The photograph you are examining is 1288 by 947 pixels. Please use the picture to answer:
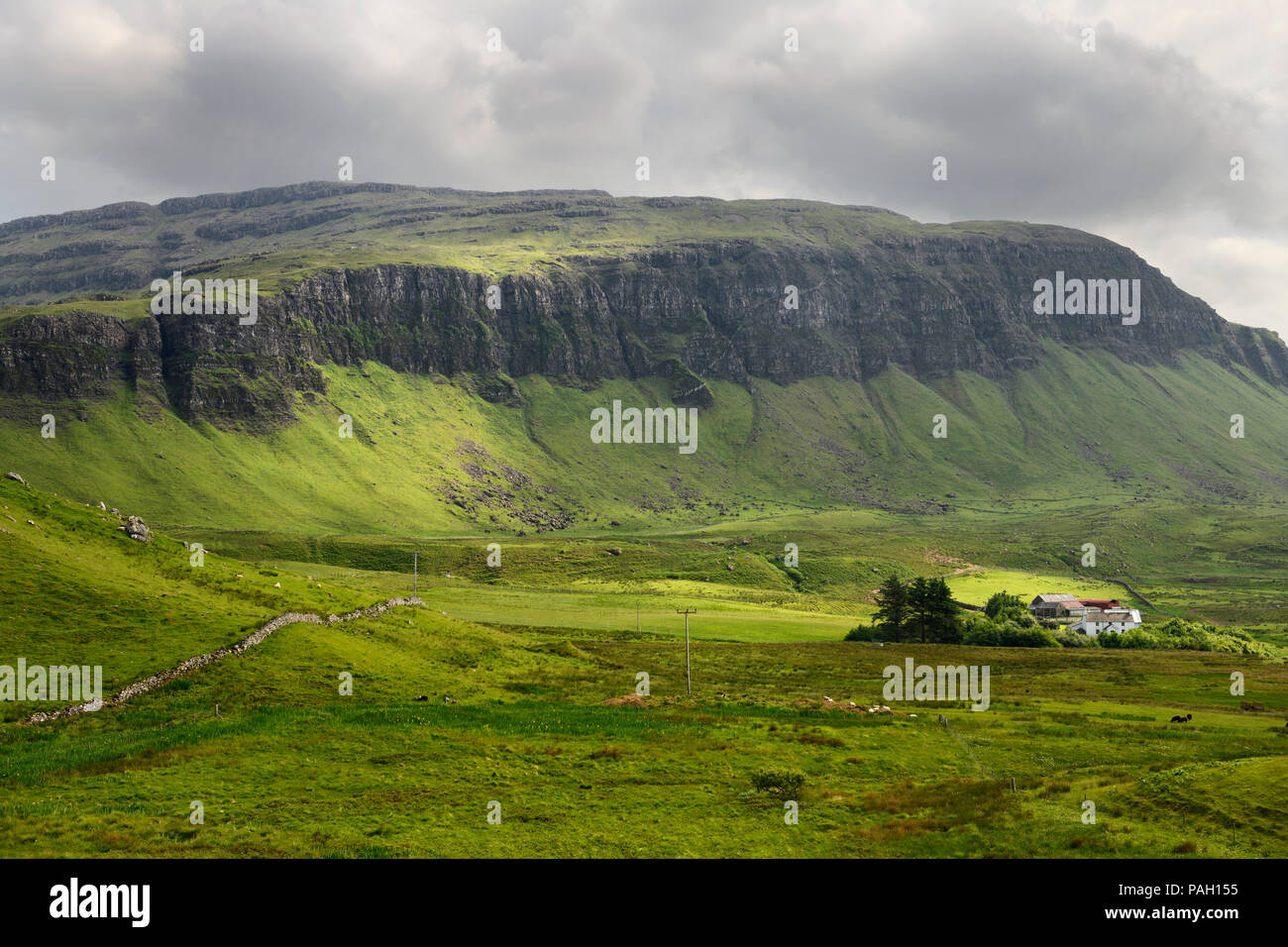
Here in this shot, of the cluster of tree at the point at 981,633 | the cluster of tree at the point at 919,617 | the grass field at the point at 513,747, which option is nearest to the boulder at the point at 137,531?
the grass field at the point at 513,747

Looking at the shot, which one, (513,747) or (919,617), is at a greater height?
(513,747)

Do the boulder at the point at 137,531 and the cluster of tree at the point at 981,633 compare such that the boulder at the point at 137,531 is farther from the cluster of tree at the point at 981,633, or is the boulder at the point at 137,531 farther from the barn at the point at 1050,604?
the barn at the point at 1050,604

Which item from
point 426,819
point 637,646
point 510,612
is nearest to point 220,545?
point 510,612

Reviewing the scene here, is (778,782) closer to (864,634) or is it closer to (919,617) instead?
(864,634)

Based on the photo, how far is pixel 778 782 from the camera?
136 feet

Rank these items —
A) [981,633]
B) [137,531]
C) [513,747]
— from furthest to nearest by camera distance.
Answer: [981,633], [137,531], [513,747]

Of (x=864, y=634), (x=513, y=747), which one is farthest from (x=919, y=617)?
(x=513, y=747)

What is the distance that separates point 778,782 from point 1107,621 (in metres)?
147

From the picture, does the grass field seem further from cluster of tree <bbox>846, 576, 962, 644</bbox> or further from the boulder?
cluster of tree <bbox>846, 576, 962, 644</bbox>

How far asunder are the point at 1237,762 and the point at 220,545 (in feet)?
644

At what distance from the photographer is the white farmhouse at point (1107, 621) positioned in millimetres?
157250

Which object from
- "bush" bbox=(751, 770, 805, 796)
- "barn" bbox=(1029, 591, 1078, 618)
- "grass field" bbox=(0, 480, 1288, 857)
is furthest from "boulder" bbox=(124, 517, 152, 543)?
"barn" bbox=(1029, 591, 1078, 618)

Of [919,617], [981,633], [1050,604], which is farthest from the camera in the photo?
[1050,604]
